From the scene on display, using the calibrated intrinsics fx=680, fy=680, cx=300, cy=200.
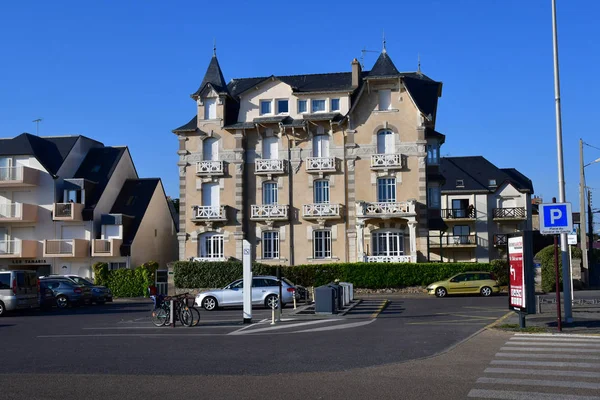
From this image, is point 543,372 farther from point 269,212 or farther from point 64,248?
point 64,248

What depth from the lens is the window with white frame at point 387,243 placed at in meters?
41.0

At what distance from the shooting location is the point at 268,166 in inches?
1695

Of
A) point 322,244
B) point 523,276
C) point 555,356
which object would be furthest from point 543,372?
point 322,244

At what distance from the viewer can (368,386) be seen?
10227 millimetres

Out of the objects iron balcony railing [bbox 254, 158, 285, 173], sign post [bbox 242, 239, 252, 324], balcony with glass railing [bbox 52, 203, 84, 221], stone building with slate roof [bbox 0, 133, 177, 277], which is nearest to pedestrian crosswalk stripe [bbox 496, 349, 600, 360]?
sign post [bbox 242, 239, 252, 324]

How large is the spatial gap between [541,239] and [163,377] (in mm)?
58804

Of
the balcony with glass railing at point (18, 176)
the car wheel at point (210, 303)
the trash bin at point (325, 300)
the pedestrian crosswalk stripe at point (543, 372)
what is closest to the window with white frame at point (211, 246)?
the balcony with glass railing at point (18, 176)

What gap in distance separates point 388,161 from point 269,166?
754 centimetres

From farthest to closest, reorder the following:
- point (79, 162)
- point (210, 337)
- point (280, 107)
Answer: point (79, 162), point (280, 107), point (210, 337)

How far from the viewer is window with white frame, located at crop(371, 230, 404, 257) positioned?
135ft

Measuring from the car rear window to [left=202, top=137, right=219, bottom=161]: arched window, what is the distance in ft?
59.6

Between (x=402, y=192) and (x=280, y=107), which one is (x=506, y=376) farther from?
(x=280, y=107)

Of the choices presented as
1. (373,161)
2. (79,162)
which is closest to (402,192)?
(373,161)

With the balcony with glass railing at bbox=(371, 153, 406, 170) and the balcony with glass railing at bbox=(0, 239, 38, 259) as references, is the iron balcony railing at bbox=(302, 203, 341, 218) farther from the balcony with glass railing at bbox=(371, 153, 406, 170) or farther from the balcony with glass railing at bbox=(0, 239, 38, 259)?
the balcony with glass railing at bbox=(0, 239, 38, 259)
